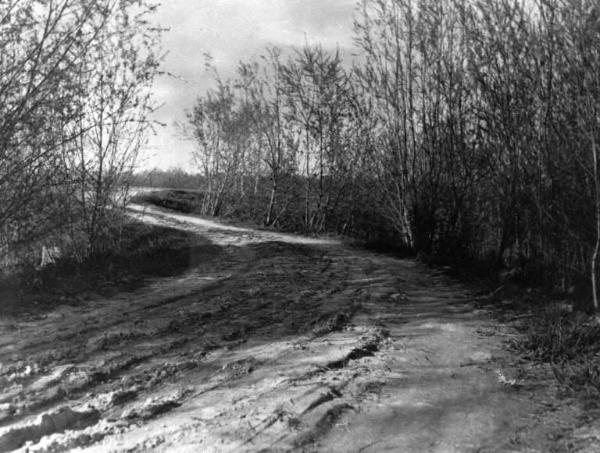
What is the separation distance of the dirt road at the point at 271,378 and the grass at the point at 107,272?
0.72 m

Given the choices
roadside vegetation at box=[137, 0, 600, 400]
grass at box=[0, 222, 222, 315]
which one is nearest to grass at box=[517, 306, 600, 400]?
→ roadside vegetation at box=[137, 0, 600, 400]

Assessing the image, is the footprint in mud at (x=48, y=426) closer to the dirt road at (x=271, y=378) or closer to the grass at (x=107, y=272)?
the dirt road at (x=271, y=378)

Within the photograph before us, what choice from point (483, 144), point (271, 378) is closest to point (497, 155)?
point (483, 144)

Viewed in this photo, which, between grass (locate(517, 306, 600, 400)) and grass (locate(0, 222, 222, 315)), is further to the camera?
grass (locate(0, 222, 222, 315))

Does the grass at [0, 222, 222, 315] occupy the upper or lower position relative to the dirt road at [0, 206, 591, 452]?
upper

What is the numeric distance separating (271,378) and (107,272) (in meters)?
5.96

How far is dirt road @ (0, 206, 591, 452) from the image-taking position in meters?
3.15

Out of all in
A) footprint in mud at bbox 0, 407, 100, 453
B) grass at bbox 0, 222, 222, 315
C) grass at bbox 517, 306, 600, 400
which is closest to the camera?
footprint in mud at bbox 0, 407, 100, 453

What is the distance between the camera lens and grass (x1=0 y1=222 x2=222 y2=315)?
725 centimetres

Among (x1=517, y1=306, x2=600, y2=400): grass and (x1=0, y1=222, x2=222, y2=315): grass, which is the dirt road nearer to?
(x1=517, y1=306, x2=600, y2=400): grass

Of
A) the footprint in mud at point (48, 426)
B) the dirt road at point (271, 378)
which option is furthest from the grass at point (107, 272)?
the footprint in mud at point (48, 426)

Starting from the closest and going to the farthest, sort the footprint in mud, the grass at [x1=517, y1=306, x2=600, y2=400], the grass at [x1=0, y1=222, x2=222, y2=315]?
the footprint in mud, the grass at [x1=517, y1=306, x2=600, y2=400], the grass at [x1=0, y1=222, x2=222, y2=315]

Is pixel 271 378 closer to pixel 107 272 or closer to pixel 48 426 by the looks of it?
pixel 48 426

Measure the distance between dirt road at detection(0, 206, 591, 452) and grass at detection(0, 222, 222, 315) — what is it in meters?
0.72
